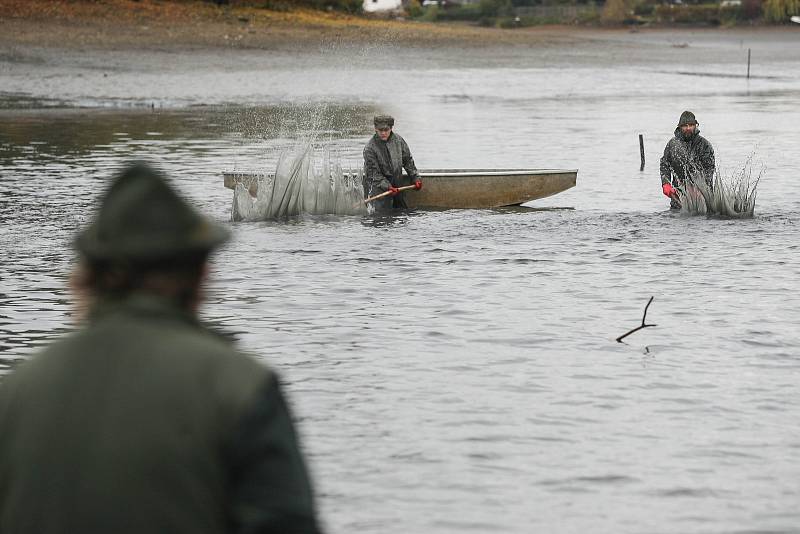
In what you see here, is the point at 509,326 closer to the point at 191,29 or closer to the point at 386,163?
the point at 386,163

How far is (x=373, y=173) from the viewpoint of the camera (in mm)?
19844

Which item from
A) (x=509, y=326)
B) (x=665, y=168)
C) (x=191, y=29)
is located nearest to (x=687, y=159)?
(x=665, y=168)

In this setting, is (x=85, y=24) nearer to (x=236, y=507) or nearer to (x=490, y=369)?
(x=490, y=369)

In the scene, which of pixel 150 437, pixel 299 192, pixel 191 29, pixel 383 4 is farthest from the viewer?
pixel 383 4

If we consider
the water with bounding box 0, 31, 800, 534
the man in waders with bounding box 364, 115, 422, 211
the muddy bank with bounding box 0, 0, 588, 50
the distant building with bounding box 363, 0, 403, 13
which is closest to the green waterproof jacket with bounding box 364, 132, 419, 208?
the man in waders with bounding box 364, 115, 422, 211

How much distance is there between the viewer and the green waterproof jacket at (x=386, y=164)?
19.6m

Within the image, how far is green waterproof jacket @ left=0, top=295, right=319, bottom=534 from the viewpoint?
9.53 ft

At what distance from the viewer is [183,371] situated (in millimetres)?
2910

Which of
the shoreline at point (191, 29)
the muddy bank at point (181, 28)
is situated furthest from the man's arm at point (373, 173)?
the muddy bank at point (181, 28)

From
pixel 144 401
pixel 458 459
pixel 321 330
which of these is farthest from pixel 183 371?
pixel 321 330

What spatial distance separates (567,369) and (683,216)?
30.7 ft

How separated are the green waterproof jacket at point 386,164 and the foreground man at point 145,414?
16573mm

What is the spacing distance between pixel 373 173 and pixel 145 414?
55.8 ft

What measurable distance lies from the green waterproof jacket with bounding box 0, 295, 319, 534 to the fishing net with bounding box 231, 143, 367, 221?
1698cm
